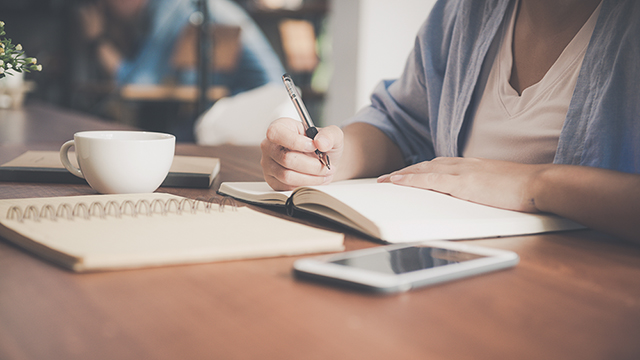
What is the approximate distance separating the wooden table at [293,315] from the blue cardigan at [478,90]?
1.08 feet

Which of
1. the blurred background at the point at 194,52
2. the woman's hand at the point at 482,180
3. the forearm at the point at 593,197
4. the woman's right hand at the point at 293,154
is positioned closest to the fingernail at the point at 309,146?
the woman's right hand at the point at 293,154

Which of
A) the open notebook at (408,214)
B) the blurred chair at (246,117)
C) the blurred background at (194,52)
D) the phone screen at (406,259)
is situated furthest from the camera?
the blurred background at (194,52)

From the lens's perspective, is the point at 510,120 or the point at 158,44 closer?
the point at 510,120

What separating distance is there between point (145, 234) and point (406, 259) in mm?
211

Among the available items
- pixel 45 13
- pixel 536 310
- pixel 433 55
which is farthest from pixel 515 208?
pixel 45 13

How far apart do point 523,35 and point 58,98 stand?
4391mm

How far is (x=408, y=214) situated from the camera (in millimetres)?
496

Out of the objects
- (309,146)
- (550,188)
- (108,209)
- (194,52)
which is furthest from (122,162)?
(194,52)

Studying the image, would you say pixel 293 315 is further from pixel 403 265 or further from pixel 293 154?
pixel 293 154

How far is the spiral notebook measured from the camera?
37 centimetres

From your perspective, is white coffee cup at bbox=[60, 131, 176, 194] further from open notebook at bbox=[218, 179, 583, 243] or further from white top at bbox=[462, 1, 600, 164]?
white top at bbox=[462, 1, 600, 164]

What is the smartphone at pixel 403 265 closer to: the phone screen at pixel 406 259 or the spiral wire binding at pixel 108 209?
the phone screen at pixel 406 259

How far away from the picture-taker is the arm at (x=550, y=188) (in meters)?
0.51

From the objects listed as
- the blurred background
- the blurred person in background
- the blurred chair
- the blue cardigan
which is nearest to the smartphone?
the blue cardigan
